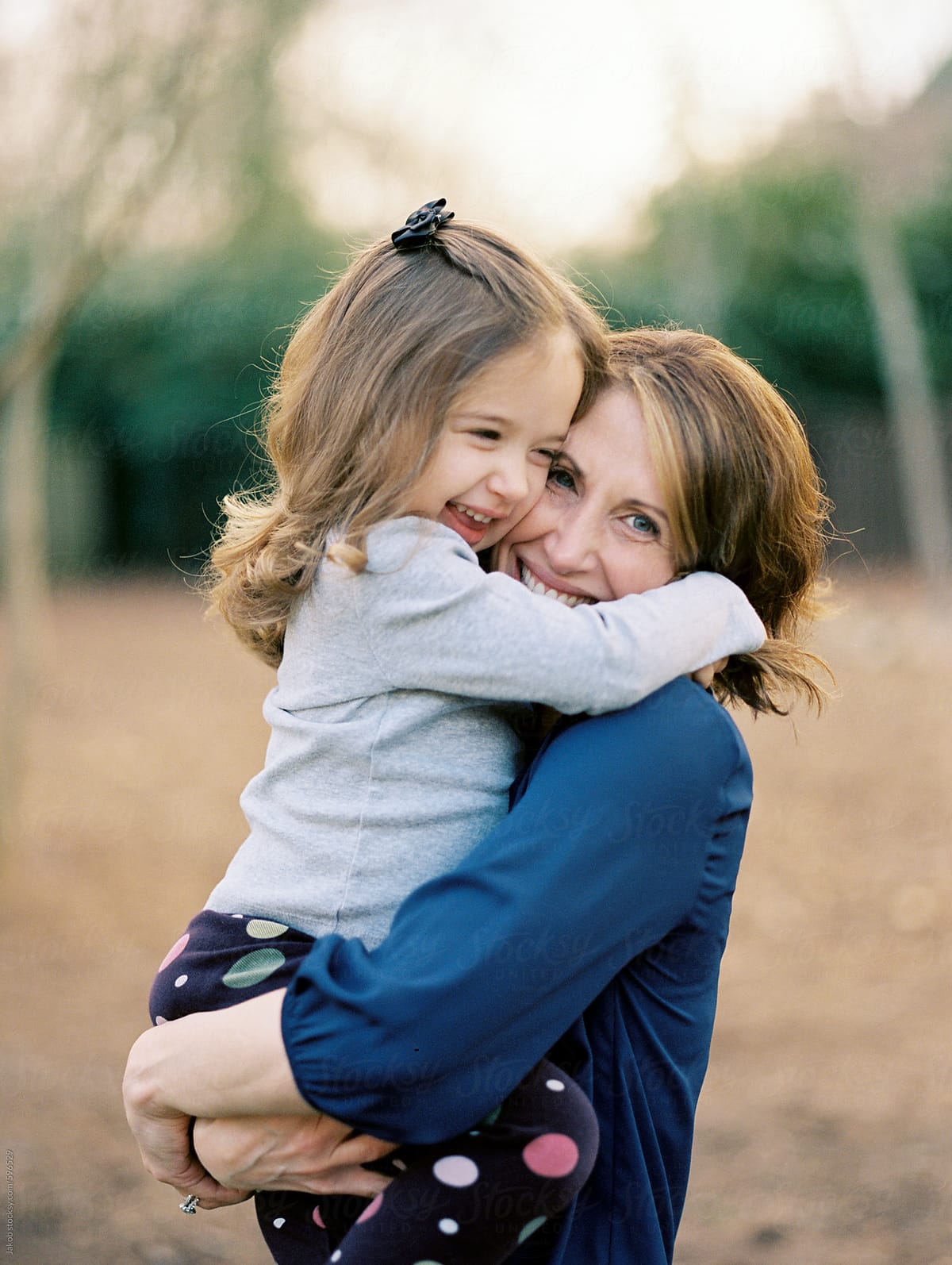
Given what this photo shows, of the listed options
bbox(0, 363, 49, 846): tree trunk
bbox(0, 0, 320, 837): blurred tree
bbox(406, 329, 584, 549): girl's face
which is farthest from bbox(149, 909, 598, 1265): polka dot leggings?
bbox(0, 363, 49, 846): tree trunk

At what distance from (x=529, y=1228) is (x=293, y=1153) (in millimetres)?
266

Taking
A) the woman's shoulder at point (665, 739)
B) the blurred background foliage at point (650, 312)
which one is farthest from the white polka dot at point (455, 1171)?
the blurred background foliage at point (650, 312)

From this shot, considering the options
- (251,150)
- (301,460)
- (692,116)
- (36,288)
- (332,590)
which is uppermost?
(692,116)

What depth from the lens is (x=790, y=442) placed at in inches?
64.4

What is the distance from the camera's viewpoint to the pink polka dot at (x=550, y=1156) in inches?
52.1

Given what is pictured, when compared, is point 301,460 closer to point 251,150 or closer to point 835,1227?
point 835,1227

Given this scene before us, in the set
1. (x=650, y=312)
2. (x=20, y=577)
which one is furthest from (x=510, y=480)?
(x=650, y=312)

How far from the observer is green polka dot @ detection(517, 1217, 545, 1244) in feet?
4.43

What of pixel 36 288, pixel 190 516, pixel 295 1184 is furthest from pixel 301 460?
pixel 190 516

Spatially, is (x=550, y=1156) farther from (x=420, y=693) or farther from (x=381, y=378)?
(x=381, y=378)

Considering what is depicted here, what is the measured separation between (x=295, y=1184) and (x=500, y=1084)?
0.29 meters

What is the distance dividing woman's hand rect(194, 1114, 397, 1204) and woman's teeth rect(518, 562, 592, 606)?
0.69 metres

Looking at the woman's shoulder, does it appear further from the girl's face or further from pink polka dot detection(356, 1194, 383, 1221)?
pink polka dot detection(356, 1194, 383, 1221)

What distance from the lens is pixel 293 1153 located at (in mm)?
1353
